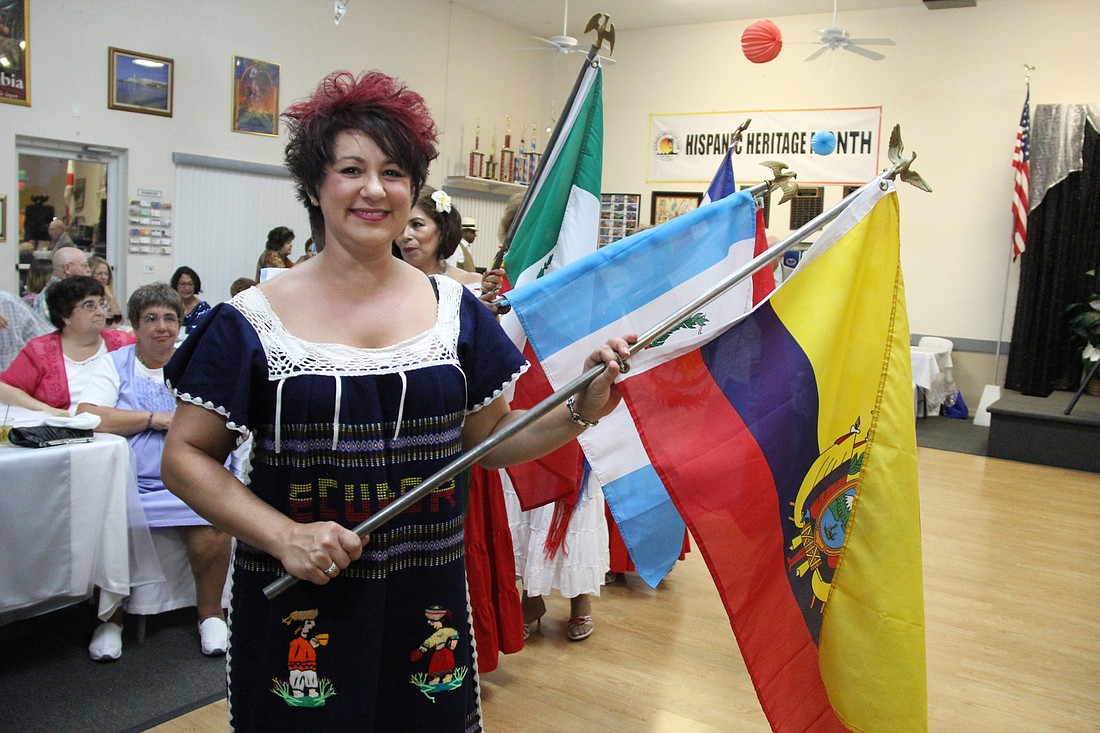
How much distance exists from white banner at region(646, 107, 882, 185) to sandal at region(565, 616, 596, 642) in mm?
6732

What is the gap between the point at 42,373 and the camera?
3.35 m

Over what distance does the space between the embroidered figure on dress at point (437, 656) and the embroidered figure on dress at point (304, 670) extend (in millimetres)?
140

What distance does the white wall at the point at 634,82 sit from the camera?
705 centimetres

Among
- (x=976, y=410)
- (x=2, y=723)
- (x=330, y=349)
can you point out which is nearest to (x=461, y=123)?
(x=976, y=410)

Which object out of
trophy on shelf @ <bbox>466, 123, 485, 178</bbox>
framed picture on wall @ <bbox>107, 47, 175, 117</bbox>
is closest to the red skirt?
framed picture on wall @ <bbox>107, 47, 175, 117</bbox>

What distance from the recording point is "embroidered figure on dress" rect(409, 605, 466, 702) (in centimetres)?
136

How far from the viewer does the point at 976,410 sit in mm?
9336

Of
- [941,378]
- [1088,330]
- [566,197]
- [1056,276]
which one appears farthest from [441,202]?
[1056,276]

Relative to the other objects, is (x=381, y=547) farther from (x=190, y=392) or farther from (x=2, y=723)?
(x=2, y=723)

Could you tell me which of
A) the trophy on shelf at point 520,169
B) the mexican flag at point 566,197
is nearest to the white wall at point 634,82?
the trophy on shelf at point 520,169

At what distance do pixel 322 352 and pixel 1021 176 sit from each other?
352 inches

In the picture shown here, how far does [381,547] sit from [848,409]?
0.93 m

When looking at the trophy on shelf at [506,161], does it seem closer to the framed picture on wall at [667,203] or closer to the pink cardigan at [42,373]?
the framed picture on wall at [667,203]

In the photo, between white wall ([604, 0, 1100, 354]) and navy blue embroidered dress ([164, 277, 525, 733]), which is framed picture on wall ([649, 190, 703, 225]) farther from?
navy blue embroidered dress ([164, 277, 525, 733])
